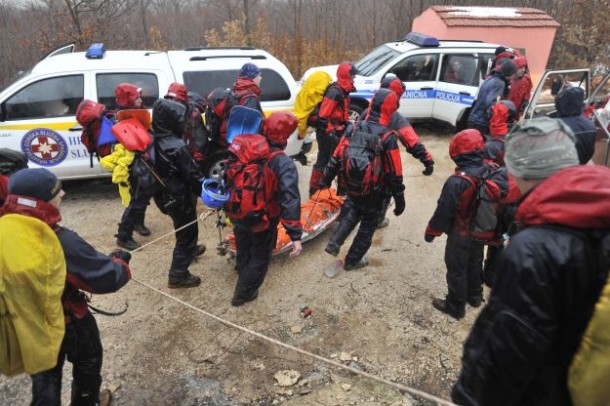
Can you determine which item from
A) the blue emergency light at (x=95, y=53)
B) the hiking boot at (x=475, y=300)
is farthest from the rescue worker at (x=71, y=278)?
the blue emergency light at (x=95, y=53)

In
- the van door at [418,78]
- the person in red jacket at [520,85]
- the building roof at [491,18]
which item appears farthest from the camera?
the building roof at [491,18]

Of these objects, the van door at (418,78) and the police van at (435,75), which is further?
the van door at (418,78)

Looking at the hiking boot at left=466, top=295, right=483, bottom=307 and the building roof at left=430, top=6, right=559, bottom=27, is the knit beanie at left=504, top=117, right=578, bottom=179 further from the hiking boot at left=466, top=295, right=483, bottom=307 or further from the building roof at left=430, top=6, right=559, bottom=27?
the building roof at left=430, top=6, right=559, bottom=27

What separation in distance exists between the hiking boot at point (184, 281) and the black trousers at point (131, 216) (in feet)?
3.17

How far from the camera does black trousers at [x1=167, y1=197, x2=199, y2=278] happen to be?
4.48 m

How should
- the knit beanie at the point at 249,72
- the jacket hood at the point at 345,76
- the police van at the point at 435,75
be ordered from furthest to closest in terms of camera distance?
1. the police van at the point at 435,75
2. the jacket hood at the point at 345,76
3. the knit beanie at the point at 249,72

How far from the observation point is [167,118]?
4.16 meters

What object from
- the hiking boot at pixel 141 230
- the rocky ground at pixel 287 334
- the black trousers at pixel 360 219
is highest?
the black trousers at pixel 360 219

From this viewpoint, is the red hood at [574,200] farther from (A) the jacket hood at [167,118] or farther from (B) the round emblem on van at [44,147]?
(B) the round emblem on van at [44,147]

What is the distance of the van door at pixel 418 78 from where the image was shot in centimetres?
860

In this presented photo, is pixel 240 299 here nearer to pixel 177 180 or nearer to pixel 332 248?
pixel 332 248

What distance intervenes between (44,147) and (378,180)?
4706mm

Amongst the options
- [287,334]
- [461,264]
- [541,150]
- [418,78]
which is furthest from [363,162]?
[418,78]

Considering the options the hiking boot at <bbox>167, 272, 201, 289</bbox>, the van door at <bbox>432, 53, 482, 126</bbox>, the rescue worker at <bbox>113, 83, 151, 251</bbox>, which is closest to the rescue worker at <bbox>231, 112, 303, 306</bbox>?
the hiking boot at <bbox>167, 272, 201, 289</bbox>
